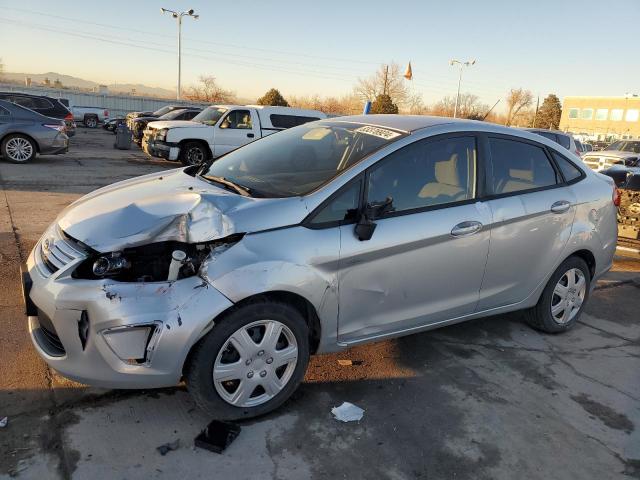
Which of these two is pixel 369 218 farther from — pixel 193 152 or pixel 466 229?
pixel 193 152

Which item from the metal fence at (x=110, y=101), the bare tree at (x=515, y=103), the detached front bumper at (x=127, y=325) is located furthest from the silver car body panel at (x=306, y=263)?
the bare tree at (x=515, y=103)

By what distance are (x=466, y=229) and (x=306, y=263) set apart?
125 cm

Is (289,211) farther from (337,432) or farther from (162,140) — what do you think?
(162,140)

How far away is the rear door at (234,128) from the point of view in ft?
45.9

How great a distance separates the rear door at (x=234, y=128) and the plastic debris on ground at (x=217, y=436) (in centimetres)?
1183

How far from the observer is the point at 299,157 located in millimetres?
3803

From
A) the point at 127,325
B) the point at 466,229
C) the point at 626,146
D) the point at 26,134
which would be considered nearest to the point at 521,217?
the point at 466,229

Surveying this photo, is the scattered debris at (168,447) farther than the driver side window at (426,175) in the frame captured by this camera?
No

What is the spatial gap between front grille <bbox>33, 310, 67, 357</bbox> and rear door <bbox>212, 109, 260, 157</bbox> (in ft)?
37.8

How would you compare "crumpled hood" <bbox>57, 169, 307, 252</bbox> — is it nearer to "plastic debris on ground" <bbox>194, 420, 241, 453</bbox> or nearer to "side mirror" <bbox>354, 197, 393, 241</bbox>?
"side mirror" <bbox>354, 197, 393, 241</bbox>

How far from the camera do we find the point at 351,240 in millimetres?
3057

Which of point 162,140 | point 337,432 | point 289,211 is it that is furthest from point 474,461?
point 162,140

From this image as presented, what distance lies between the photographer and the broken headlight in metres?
2.73

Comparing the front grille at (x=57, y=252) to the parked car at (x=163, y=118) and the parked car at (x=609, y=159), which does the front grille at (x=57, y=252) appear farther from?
the parked car at (x=163, y=118)
